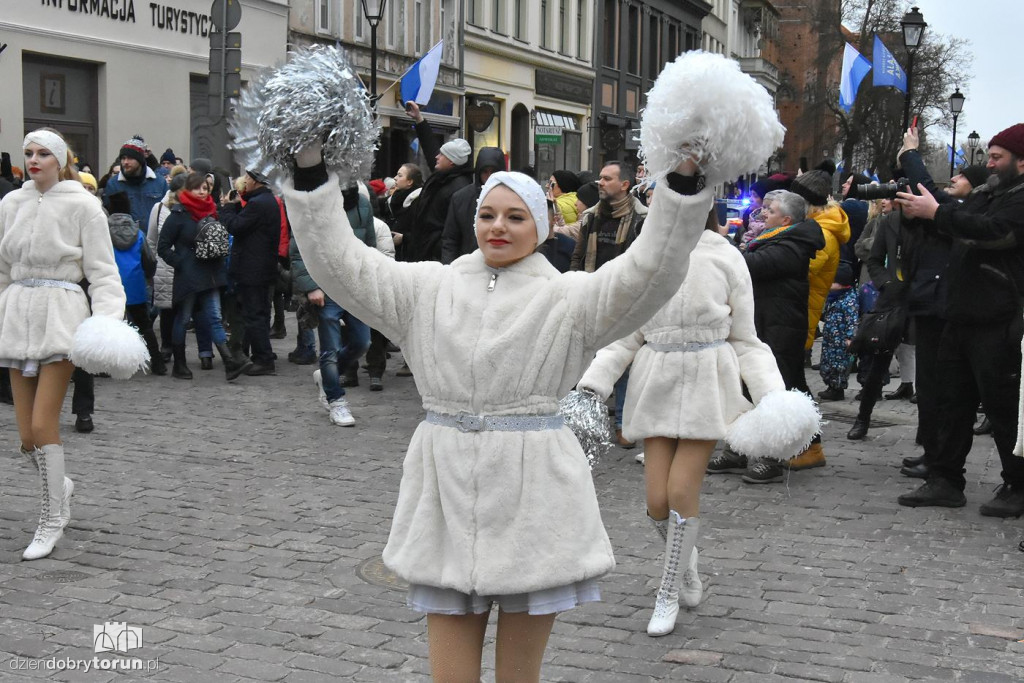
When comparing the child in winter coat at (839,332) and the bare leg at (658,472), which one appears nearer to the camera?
the bare leg at (658,472)

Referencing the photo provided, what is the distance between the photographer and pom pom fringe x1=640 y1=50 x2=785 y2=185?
9.70 ft

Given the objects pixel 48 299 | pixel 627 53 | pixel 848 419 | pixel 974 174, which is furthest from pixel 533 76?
pixel 48 299

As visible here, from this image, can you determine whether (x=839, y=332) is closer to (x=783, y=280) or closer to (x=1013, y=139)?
(x=783, y=280)

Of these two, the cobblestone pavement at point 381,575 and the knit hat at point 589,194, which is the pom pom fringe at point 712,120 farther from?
the knit hat at point 589,194

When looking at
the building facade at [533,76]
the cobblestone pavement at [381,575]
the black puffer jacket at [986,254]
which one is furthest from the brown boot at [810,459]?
the building facade at [533,76]

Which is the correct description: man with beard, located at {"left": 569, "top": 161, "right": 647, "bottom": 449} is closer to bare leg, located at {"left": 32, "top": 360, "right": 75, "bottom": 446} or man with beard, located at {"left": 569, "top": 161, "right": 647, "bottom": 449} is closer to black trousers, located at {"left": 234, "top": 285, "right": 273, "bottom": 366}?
black trousers, located at {"left": 234, "top": 285, "right": 273, "bottom": 366}

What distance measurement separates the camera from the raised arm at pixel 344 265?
126 inches

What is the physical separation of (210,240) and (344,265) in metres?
8.85

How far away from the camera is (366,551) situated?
20.7ft

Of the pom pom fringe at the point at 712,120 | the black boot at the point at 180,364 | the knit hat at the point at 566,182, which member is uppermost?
the knit hat at the point at 566,182

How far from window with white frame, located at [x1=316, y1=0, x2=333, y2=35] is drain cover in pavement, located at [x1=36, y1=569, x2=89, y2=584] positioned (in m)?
23.2

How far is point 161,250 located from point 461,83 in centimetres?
Result: 2447

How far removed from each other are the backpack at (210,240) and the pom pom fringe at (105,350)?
593 cm

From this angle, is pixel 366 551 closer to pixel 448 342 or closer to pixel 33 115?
pixel 448 342
